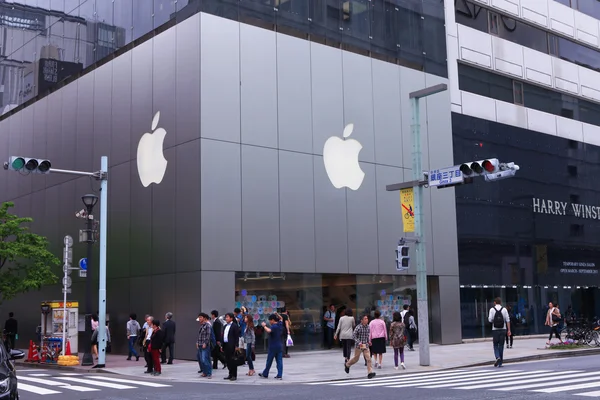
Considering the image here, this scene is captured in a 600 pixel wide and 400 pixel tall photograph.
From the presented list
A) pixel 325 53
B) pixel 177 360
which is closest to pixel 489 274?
pixel 325 53

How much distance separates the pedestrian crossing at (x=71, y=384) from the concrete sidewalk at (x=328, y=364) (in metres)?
1.24

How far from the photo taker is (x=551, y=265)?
37219 millimetres

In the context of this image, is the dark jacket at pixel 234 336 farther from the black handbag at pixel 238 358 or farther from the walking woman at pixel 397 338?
the walking woman at pixel 397 338

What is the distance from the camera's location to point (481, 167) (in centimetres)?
1989

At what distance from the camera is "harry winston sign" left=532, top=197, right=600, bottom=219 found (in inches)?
1457

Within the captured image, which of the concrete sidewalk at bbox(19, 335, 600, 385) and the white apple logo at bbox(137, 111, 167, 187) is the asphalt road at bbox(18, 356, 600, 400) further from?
the white apple logo at bbox(137, 111, 167, 187)

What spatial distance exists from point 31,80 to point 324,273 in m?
19.5

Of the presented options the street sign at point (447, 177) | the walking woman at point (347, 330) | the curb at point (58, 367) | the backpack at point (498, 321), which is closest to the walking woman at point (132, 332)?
the curb at point (58, 367)

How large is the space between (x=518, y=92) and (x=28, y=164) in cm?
2605

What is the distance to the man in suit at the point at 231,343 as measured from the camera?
1861cm

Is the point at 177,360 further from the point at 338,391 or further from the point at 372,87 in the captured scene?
the point at 372,87

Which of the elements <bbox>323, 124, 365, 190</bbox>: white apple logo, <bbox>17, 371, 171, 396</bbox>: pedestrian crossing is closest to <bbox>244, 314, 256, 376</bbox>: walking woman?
<bbox>17, 371, 171, 396</bbox>: pedestrian crossing

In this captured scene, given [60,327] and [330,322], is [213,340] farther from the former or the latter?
[330,322]

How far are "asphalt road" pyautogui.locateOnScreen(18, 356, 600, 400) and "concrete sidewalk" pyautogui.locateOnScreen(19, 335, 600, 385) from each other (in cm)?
69
